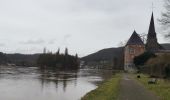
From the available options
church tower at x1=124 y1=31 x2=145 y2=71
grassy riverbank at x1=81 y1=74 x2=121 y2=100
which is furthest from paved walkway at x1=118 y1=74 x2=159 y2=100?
church tower at x1=124 y1=31 x2=145 y2=71

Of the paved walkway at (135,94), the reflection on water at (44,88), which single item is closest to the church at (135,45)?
the reflection on water at (44,88)

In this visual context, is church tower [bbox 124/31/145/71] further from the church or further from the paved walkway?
the paved walkway

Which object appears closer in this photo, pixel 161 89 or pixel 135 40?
pixel 161 89

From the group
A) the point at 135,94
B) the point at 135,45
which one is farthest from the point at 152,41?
the point at 135,94

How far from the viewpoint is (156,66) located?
5419 centimetres

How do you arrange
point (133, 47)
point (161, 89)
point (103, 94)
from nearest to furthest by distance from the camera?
point (103, 94) → point (161, 89) → point (133, 47)

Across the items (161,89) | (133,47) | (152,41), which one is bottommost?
(161,89)

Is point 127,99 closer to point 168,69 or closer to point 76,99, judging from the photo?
point 76,99

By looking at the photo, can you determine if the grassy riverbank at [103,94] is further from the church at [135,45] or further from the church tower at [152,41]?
the church at [135,45]

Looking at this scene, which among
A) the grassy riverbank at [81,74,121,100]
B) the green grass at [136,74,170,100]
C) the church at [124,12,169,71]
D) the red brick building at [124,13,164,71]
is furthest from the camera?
the red brick building at [124,13,164,71]

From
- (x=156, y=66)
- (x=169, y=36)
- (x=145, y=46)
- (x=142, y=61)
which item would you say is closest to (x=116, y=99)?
(x=169, y=36)

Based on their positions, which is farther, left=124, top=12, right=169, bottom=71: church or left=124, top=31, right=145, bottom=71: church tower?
left=124, top=31, right=145, bottom=71: church tower

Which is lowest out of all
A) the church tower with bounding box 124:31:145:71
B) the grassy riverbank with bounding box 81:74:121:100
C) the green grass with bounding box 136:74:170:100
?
the grassy riverbank with bounding box 81:74:121:100

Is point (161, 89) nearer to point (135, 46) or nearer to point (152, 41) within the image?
point (152, 41)
